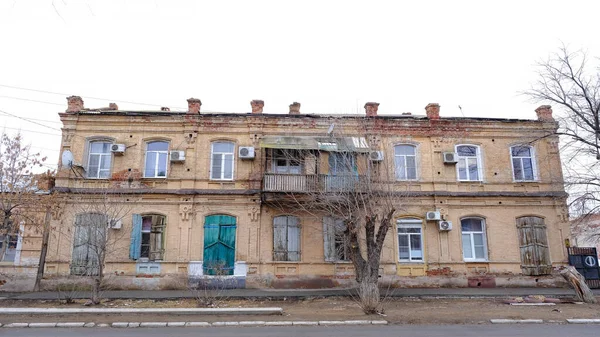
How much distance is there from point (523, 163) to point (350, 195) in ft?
33.6

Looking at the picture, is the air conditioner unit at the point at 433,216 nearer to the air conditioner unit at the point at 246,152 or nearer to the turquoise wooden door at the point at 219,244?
the air conditioner unit at the point at 246,152

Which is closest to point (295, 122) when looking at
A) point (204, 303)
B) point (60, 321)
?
point (204, 303)

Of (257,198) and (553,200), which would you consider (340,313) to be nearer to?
(257,198)

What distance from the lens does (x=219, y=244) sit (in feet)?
57.6

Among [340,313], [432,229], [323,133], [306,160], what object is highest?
[323,133]

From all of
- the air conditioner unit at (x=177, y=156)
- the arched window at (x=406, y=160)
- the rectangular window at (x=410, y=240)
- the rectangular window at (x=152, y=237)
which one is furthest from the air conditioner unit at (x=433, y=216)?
the rectangular window at (x=152, y=237)

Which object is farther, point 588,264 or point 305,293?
point 588,264

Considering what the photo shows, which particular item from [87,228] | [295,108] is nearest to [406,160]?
[295,108]

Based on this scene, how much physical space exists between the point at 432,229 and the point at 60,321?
1435 centimetres

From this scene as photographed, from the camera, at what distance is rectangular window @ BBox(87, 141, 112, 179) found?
18.3 meters

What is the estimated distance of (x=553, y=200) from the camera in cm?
1850

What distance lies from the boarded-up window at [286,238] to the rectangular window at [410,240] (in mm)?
4578

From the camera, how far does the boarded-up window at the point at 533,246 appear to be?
17.8 m

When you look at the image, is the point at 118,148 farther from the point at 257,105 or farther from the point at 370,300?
the point at 370,300
